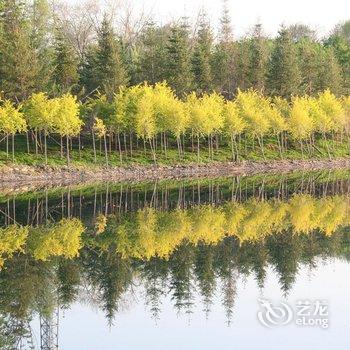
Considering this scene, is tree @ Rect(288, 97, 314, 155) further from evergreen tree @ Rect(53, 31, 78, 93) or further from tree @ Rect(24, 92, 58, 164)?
tree @ Rect(24, 92, 58, 164)

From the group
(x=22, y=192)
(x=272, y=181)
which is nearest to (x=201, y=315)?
(x=22, y=192)

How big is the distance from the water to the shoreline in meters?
12.0

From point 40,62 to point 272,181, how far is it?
88.7 feet

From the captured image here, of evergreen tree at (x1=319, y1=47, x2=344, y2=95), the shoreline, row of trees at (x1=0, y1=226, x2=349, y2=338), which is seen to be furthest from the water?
evergreen tree at (x1=319, y1=47, x2=344, y2=95)

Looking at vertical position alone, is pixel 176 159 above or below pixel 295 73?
below

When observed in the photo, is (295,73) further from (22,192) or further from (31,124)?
(22,192)

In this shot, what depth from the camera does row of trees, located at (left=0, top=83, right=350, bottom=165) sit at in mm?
61188

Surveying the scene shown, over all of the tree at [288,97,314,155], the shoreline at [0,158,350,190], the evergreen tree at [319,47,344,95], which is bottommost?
the shoreline at [0,158,350,190]

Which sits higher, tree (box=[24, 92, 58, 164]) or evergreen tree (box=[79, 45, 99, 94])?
evergreen tree (box=[79, 45, 99, 94])

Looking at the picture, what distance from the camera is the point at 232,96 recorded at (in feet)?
287

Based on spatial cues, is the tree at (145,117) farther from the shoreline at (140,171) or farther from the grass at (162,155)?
the shoreline at (140,171)

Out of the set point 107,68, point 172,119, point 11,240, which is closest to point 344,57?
point 172,119

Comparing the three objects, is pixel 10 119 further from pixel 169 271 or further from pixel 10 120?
pixel 169 271

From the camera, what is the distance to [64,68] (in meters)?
69.1
